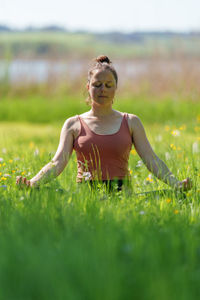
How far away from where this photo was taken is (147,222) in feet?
8.20

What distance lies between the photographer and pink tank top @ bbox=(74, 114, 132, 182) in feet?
10.8

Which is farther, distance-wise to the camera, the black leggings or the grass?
the black leggings

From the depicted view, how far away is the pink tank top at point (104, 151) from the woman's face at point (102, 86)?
0.64 feet

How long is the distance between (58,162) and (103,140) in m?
0.34

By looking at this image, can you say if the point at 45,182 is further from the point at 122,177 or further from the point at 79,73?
the point at 79,73

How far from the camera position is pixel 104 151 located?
3.29 metres

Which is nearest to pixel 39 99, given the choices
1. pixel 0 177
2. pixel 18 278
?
pixel 0 177

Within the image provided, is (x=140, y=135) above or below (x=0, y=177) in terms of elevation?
above

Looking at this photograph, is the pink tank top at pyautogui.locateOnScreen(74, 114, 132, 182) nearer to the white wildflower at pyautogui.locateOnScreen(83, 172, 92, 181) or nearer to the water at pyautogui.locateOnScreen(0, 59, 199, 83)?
the white wildflower at pyautogui.locateOnScreen(83, 172, 92, 181)

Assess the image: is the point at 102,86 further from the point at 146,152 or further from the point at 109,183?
the point at 109,183

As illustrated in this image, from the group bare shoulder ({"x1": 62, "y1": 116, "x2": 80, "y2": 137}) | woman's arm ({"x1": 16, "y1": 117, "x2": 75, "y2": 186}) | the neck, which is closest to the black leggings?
woman's arm ({"x1": 16, "y1": 117, "x2": 75, "y2": 186})

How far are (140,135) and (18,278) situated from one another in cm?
176

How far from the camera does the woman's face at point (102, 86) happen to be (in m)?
3.29

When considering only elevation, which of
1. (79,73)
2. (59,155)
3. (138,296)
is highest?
(79,73)
